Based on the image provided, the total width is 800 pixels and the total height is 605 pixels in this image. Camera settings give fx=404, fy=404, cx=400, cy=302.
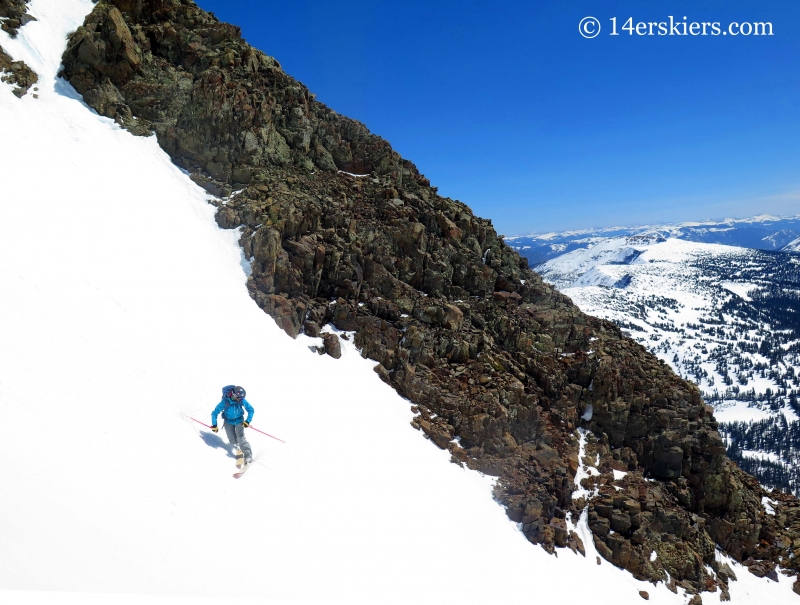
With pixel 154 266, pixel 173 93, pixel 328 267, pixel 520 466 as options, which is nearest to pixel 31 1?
pixel 173 93

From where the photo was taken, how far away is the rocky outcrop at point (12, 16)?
3459 cm

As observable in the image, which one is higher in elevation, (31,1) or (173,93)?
(31,1)

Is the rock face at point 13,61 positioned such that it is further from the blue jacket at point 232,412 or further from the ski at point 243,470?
the ski at point 243,470

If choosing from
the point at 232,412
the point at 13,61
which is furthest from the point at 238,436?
the point at 13,61

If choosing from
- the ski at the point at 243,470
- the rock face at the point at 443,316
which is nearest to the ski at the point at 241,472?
the ski at the point at 243,470

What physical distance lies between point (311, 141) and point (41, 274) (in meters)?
32.6

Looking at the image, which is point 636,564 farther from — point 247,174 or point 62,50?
point 62,50

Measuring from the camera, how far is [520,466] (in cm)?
2839

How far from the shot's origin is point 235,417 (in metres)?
14.6

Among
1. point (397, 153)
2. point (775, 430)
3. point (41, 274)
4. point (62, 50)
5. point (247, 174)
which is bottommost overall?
point (775, 430)

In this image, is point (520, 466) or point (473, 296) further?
point (473, 296)

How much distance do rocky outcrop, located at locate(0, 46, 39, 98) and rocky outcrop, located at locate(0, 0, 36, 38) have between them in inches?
146

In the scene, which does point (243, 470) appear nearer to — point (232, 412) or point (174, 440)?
point (232, 412)

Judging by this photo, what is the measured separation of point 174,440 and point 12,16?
45.0 m
